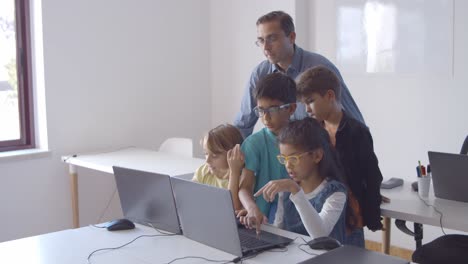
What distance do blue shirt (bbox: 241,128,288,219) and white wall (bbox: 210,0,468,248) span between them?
159 centimetres

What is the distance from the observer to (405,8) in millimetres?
3504

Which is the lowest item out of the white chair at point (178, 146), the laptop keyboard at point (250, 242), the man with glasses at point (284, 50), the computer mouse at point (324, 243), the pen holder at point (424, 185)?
the laptop keyboard at point (250, 242)

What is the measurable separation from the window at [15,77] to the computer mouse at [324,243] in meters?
2.48

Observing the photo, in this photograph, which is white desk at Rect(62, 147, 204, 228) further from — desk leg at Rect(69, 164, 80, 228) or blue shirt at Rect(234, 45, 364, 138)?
blue shirt at Rect(234, 45, 364, 138)

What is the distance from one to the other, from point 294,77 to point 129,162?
1270 mm

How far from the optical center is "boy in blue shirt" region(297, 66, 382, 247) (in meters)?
2.12

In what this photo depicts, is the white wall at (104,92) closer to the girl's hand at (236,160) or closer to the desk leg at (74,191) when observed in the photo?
the desk leg at (74,191)

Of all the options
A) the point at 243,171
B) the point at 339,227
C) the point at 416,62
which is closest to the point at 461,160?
the point at 339,227

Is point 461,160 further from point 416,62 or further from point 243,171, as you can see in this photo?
point 416,62

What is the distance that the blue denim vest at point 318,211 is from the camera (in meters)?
1.97

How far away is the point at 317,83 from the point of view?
7.23ft

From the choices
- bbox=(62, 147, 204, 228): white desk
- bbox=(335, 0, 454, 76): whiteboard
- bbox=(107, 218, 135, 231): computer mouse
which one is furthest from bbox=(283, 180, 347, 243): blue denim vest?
bbox=(335, 0, 454, 76): whiteboard

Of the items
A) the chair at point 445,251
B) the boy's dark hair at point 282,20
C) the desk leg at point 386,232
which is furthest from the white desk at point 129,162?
the chair at point 445,251

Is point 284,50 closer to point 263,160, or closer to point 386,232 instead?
point 263,160
